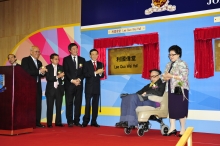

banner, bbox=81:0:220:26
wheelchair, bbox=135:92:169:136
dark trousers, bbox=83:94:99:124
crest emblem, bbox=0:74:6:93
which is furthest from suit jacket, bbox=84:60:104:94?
crest emblem, bbox=0:74:6:93

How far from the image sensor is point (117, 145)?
361 centimetres

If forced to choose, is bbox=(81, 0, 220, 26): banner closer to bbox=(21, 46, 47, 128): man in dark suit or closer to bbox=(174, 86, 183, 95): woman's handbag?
bbox=(21, 46, 47, 128): man in dark suit

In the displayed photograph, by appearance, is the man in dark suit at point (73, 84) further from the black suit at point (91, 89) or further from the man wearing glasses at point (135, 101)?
the man wearing glasses at point (135, 101)

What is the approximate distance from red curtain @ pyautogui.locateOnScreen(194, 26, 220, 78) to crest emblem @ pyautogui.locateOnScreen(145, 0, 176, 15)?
0.63m

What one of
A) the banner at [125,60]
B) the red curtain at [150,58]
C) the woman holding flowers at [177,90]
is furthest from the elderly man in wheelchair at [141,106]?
the banner at [125,60]

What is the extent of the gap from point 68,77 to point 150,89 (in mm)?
1676

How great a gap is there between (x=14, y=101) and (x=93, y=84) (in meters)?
1.76

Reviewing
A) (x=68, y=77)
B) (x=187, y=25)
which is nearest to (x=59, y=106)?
(x=68, y=77)

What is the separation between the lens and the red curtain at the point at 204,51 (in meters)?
5.11

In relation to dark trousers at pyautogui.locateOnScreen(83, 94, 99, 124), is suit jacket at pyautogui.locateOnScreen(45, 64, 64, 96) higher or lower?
higher

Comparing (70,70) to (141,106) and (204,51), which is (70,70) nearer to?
(141,106)

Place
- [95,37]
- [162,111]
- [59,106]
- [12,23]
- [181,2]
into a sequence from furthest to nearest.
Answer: [12,23], [95,37], [59,106], [181,2], [162,111]

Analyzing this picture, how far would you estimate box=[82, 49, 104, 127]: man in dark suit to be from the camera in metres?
5.78

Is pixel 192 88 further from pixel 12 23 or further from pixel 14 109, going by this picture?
pixel 12 23
